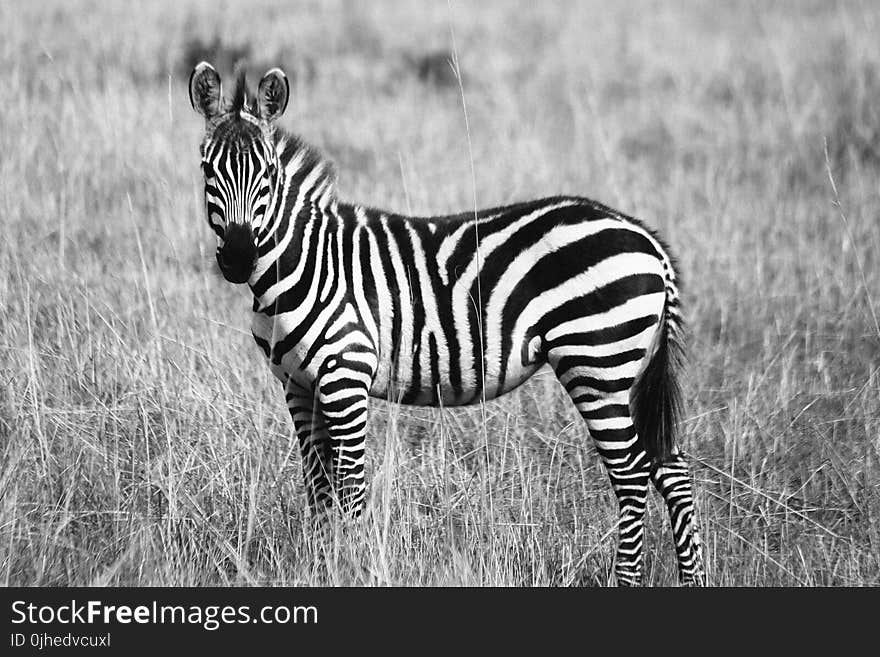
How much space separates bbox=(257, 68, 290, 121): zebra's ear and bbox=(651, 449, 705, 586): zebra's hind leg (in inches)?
90.5

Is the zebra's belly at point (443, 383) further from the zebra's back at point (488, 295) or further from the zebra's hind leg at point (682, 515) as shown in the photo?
the zebra's hind leg at point (682, 515)

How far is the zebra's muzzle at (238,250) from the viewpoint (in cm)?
441

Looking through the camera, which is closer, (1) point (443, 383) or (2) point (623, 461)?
(2) point (623, 461)

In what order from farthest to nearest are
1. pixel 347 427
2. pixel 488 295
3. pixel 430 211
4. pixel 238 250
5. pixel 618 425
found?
pixel 430 211, pixel 488 295, pixel 618 425, pixel 347 427, pixel 238 250

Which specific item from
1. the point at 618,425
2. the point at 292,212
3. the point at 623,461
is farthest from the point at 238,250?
the point at 623,461

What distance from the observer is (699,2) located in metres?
17.9

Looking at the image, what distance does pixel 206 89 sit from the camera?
15.5 feet

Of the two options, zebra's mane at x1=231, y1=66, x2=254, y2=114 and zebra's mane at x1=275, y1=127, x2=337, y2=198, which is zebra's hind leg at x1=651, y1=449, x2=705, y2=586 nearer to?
zebra's mane at x1=275, y1=127, x2=337, y2=198

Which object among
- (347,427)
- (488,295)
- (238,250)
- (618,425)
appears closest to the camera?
(238,250)

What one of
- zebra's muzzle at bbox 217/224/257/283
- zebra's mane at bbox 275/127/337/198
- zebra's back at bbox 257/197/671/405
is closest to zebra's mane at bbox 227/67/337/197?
zebra's mane at bbox 275/127/337/198

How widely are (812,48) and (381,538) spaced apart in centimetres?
1201

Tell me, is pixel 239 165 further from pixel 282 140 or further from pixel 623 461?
pixel 623 461

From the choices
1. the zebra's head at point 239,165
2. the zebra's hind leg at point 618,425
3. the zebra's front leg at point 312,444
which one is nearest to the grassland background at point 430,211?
the zebra's front leg at point 312,444

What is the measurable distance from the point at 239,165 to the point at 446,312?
1.10 m
